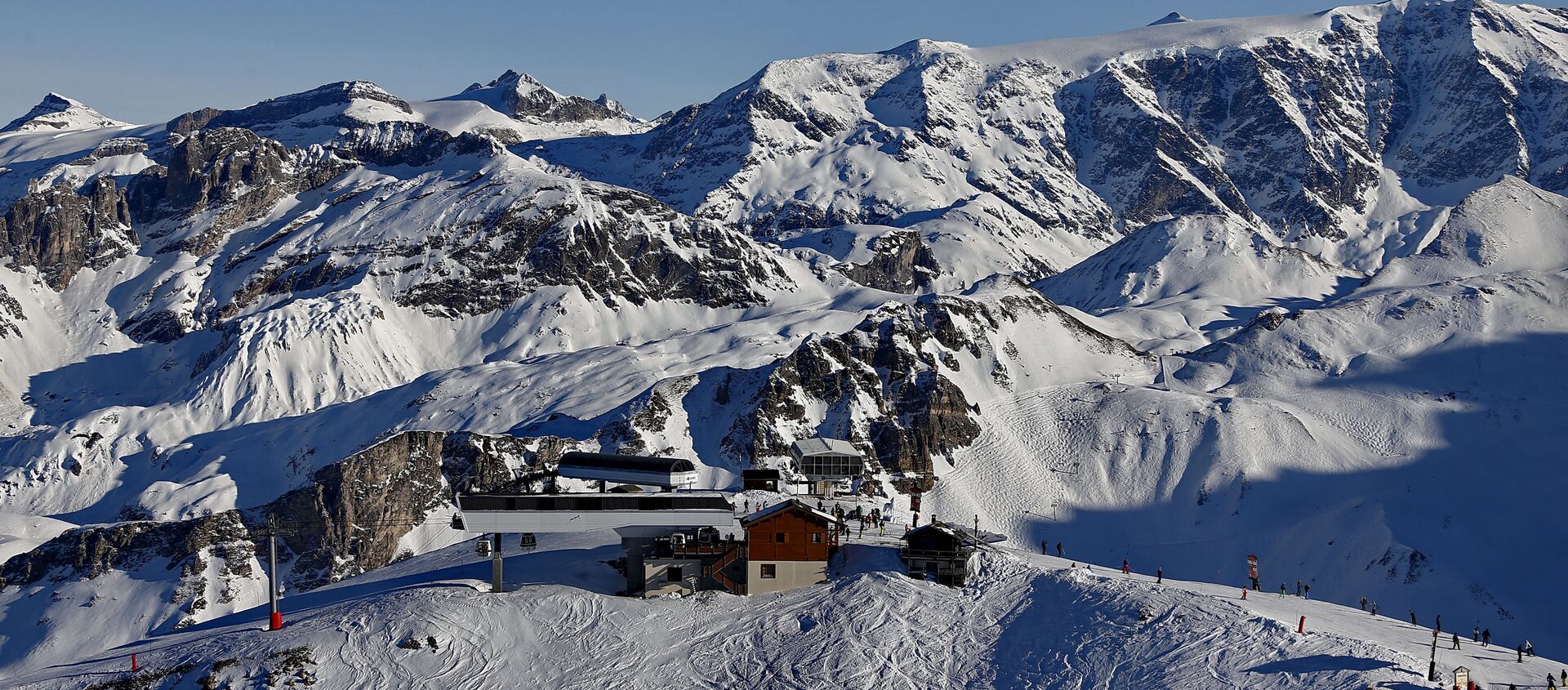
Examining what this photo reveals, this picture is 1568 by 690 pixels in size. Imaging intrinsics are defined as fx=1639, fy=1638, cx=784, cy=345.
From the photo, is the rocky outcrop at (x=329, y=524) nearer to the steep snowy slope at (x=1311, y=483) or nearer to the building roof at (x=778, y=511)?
the steep snowy slope at (x=1311, y=483)

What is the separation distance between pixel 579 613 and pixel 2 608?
109388mm

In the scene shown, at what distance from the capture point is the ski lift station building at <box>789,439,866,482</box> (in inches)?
4712

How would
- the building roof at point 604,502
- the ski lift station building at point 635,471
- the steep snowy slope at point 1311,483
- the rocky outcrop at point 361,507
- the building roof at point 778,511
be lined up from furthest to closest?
the rocky outcrop at point 361,507 → the steep snowy slope at point 1311,483 → the ski lift station building at point 635,471 → the building roof at point 604,502 → the building roof at point 778,511

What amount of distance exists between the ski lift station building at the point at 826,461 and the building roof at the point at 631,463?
14575mm

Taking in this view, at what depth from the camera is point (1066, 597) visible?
302ft

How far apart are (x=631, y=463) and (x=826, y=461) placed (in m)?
19.4

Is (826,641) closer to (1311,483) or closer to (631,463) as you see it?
(631,463)

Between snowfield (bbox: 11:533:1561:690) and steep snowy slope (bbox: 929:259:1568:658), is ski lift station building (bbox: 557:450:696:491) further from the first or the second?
steep snowy slope (bbox: 929:259:1568:658)

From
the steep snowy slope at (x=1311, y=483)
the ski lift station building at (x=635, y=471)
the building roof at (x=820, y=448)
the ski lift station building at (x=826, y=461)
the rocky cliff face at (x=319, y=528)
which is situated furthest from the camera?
the rocky cliff face at (x=319, y=528)

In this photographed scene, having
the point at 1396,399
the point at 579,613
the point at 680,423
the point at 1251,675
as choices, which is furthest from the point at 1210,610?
the point at 1396,399

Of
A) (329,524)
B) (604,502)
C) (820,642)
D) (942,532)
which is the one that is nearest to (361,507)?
(329,524)

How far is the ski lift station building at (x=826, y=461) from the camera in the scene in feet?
393

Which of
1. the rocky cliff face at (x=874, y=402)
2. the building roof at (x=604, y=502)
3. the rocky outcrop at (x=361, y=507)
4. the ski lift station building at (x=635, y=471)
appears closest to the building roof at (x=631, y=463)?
the ski lift station building at (x=635, y=471)

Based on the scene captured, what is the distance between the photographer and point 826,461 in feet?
393
